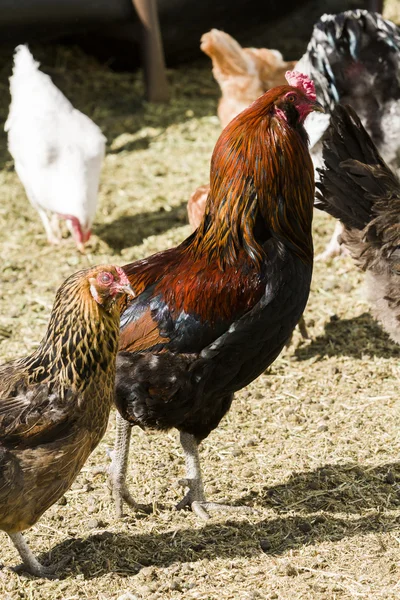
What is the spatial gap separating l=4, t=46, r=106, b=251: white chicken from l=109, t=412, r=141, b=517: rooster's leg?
9.60 ft

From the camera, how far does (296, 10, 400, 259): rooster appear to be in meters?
6.12

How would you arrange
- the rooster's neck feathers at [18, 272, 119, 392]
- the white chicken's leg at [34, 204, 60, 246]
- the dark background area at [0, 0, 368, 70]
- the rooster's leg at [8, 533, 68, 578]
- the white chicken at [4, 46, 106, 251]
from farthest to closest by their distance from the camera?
1. the dark background area at [0, 0, 368, 70]
2. the white chicken's leg at [34, 204, 60, 246]
3. the white chicken at [4, 46, 106, 251]
4. the rooster's leg at [8, 533, 68, 578]
5. the rooster's neck feathers at [18, 272, 119, 392]

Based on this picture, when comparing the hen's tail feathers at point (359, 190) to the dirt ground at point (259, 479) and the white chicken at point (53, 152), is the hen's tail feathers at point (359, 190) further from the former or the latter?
the white chicken at point (53, 152)

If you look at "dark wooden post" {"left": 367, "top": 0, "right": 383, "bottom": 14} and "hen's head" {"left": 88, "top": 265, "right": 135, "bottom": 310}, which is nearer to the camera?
"hen's head" {"left": 88, "top": 265, "right": 135, "bottom": 310}

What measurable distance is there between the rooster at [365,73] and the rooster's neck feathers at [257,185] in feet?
8.45

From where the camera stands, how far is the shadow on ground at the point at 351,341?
211 inches

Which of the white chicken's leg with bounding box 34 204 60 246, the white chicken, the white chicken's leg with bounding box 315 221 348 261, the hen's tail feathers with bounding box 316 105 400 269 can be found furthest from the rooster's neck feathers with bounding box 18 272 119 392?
the white chicken's leg with bounding box 34 204 60 246

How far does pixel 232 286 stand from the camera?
348 cm

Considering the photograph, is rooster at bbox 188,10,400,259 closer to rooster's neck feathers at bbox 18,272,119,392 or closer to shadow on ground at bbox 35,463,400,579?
shadow on ground at bbox 35,463,400,579

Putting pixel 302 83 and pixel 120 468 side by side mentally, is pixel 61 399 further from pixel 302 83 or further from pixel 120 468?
pixel 302 83

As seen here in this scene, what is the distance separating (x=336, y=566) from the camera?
3.48 metres

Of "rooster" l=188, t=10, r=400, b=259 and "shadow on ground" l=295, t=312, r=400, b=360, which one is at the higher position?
"rooster" l=188, t=10, r=400, b=259

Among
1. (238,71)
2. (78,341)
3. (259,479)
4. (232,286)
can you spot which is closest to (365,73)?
(238,71)

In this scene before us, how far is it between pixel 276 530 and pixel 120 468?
0.83 meters
